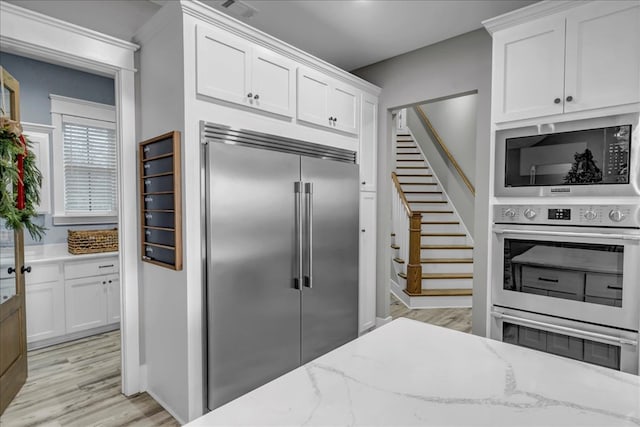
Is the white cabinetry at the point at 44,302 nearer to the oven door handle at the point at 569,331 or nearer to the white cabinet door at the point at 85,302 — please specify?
the white cabinet door at the point at 85,302

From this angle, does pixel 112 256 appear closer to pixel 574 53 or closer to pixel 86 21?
pixel 86 21

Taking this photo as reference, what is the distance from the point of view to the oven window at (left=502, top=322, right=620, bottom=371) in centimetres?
193

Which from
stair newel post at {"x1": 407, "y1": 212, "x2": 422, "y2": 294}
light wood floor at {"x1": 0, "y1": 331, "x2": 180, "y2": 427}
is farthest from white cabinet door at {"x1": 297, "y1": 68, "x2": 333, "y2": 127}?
light wood floor at {"x1": 0, "y1": 331, "x2": 180, "y2": 427}

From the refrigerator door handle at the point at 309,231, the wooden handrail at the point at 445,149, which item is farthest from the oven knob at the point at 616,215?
the wooden handrail at the point at 445,149

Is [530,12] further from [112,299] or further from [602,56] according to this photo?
[112,299]

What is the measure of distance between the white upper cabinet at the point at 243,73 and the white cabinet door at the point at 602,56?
176 centimetres

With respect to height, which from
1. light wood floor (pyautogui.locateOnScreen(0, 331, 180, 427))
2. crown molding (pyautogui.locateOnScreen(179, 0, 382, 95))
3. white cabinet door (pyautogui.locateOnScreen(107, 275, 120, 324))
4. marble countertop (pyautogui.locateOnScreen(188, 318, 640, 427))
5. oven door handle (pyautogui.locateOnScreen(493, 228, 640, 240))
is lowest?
light wood floor (pyautogui.locateOnScreen(0, 331, 180, 427))

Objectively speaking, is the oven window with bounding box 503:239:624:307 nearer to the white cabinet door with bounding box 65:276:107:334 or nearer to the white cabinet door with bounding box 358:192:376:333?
the white cabinet door with bounding box 358:192:376:333

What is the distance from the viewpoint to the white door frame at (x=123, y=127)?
2.10 metres

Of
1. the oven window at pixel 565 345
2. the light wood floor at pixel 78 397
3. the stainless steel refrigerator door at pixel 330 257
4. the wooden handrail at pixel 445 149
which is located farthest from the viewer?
the wooden handrail at pixel 445 149

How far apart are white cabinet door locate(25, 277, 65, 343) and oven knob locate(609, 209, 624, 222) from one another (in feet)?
13.8

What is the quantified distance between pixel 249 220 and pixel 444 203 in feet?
13.7

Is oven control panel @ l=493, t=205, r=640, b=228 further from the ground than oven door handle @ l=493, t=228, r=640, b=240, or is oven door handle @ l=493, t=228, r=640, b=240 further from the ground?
oven control panel @ l=493, t=205, r=640, b=228

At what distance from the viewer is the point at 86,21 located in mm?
2223
